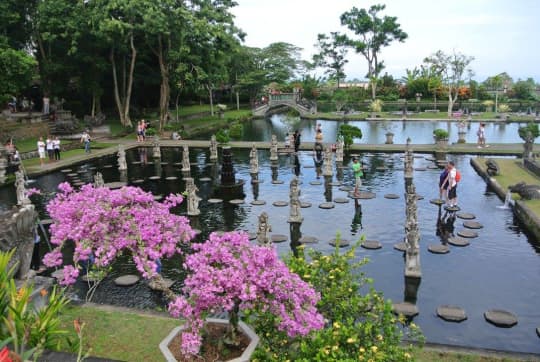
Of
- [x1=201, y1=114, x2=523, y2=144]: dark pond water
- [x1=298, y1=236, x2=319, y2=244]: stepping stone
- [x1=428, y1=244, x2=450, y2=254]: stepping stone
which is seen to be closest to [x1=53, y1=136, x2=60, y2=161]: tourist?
[x1=201, y1=114, x2=523, y2=144]: dark pond water

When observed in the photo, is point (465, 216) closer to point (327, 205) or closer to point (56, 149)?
point (327, 205)

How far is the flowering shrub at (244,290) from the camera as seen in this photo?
5.95 m

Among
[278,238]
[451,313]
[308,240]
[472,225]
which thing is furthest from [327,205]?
[451,313]

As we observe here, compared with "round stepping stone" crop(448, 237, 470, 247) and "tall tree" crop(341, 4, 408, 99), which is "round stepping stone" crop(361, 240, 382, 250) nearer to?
"round stepping stone" crop(448, 237, 470, 247)

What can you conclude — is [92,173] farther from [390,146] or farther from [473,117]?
[473,117]

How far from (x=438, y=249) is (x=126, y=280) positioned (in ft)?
31.1

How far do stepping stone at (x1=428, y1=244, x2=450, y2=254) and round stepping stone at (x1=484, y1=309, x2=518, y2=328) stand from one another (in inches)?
139

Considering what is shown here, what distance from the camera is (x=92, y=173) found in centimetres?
2639

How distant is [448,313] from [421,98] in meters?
72.9

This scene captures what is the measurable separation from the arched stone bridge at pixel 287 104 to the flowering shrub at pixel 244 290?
6130cm

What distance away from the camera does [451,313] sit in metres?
10.4

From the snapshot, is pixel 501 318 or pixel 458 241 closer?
pixel 501 318

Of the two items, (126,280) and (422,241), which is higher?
(422,241)

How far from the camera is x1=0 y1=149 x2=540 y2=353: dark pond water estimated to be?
10.3m
